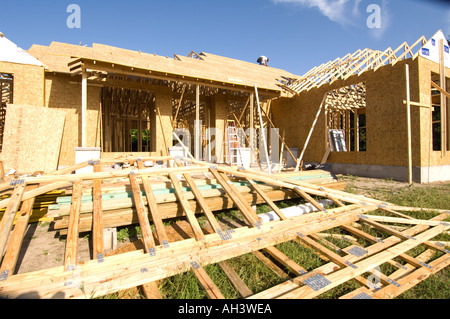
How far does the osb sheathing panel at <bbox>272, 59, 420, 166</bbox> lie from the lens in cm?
899

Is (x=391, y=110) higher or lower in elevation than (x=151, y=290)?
higher

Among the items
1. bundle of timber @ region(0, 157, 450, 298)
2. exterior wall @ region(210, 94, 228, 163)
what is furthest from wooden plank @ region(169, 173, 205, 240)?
exterior wall @ region(210, 94, 228, 163)

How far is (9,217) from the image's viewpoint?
270 centimetres

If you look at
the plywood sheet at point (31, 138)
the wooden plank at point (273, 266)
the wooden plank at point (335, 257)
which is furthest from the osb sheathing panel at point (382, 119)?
the plywood sheet at point (31, 138)

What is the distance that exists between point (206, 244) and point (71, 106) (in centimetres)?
941

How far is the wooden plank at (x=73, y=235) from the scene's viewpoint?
7.68 feet

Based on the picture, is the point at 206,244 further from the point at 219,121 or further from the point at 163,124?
the point at 219,121

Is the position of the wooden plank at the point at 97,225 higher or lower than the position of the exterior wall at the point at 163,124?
lower

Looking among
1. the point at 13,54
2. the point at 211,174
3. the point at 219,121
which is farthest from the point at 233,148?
the point at 13,54

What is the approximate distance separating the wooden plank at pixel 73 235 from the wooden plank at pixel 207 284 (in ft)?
3.91

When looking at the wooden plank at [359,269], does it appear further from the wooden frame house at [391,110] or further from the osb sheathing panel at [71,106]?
the osb sheathing panel at [71,106]

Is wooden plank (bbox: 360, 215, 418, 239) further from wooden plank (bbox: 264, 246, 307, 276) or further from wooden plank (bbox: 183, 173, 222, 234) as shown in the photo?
wooden plank (bbox: 183, 173, 222, 234)

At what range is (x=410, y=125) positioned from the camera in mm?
8852
